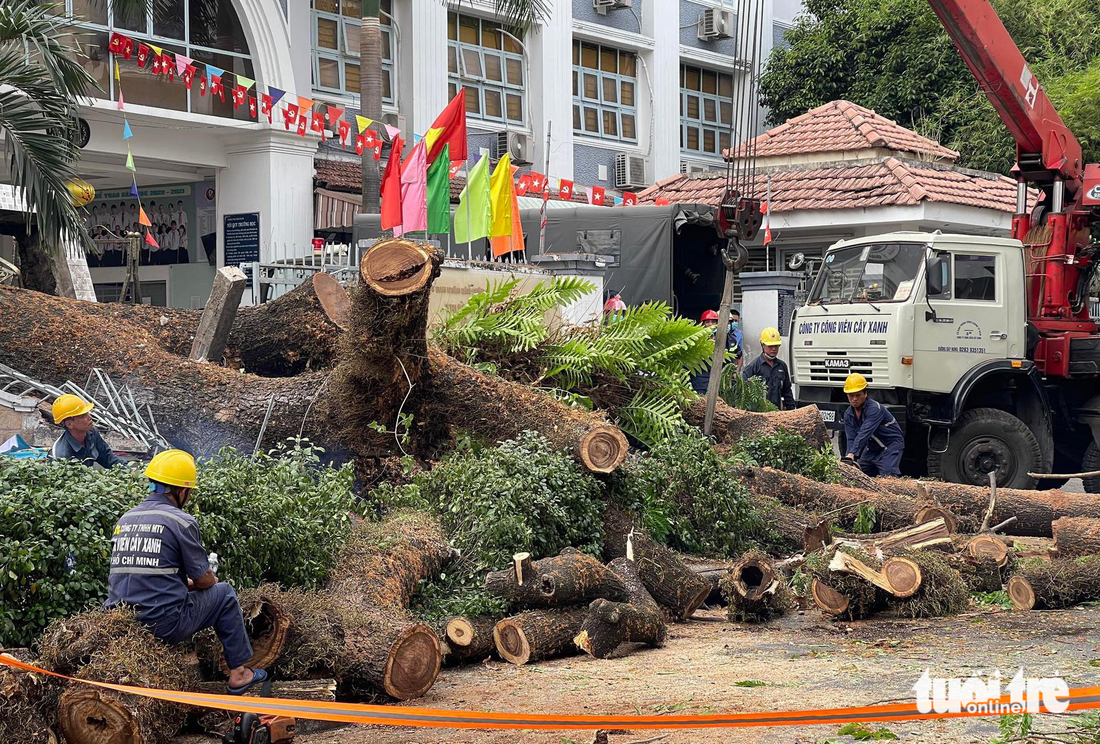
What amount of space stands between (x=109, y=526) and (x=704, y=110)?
25.7 meters

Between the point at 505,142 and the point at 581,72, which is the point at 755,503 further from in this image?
the point at 581,72

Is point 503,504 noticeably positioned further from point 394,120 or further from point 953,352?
point 394,120

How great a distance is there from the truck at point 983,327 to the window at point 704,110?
16.0 m

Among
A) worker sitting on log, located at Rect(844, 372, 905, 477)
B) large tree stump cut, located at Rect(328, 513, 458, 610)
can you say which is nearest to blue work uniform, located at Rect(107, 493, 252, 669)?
large tree stump cut, located at Rect(328, 513, 458, 610)

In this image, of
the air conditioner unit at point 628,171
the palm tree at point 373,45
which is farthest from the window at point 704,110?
the palm tree at point 373,45

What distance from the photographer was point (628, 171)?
26.4 meters

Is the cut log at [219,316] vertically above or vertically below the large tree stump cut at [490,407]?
above

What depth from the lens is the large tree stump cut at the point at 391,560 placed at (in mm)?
6535

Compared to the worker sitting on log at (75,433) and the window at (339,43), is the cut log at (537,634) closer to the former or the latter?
the worker sitting on log at (75,433)

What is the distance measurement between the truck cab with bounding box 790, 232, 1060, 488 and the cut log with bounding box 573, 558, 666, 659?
649cm

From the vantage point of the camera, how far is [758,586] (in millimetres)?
7562

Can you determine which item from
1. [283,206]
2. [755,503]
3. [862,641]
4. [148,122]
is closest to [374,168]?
[283,206]

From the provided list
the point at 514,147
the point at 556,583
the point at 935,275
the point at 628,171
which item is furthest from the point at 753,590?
the point at 628,171

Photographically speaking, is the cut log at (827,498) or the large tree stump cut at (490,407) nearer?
the large tree stump cut at (490,407)
